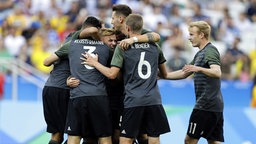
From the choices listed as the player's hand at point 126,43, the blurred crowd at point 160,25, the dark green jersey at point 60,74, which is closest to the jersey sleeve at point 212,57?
the player's hand at point 126,43

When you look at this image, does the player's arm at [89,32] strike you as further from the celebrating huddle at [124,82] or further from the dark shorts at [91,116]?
the dark shorts at [91,116]

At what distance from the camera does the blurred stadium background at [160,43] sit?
49.9 ft

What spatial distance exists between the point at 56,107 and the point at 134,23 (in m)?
2.03

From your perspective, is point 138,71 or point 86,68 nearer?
point 138,71

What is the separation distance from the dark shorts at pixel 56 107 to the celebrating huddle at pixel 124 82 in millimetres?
176

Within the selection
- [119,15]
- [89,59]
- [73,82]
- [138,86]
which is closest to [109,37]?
[119,15]

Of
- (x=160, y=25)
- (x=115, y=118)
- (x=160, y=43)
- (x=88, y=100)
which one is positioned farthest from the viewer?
(x=160, y=25)

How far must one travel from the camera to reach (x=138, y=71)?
1090 centimetres

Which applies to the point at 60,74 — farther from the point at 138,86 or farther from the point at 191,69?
the point at 191,69

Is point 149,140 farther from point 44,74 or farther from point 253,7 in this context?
point 253,7

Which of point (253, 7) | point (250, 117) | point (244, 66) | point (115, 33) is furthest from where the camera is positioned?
point (253, 7)

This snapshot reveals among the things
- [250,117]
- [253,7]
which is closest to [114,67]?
[250,117]

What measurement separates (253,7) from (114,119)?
42.5 feet

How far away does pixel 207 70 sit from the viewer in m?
10.8
